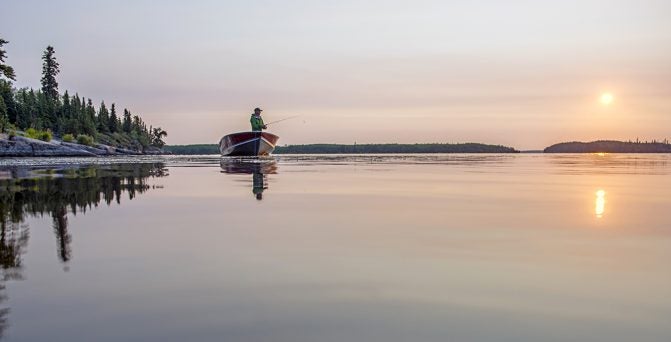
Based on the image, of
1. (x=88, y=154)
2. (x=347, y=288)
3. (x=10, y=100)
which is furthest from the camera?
(x=10, y=100)

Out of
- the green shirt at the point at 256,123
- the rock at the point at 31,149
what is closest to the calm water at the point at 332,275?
the rock at the point at 31,149

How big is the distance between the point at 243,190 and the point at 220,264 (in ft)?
31.1

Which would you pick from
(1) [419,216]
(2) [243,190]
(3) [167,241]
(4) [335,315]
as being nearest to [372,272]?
(4) [335,315]

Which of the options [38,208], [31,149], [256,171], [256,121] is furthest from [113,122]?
[38,208]

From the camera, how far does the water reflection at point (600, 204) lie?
1023cm

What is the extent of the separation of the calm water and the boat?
64.3 meters

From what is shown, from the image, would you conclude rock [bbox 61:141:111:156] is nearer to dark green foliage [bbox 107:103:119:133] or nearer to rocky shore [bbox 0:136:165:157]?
rocky shore [bbox 0:136:165:157]

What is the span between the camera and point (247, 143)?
74.4 meters

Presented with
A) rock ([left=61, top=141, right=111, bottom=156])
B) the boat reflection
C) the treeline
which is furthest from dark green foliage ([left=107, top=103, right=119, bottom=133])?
the boat reflection

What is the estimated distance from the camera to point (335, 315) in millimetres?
3922

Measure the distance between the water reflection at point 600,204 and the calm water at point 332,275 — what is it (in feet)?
0.64

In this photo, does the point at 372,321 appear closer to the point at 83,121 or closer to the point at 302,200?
the point at 302,200

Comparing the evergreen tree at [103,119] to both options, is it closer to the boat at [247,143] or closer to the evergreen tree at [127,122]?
the evergreen tree at [127,122]

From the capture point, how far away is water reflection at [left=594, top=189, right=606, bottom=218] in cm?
1023
